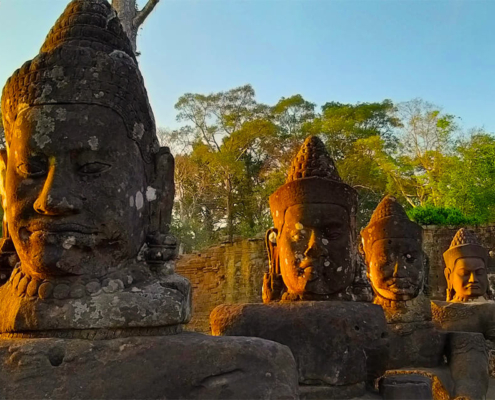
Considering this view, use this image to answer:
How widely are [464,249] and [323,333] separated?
4.29 meters

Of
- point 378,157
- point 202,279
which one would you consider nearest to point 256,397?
point 202,279

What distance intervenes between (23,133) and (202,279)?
53.5 ft

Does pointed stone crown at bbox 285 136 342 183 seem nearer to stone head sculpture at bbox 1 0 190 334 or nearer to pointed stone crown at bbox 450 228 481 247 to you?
stone head sculpture at bbox 1 0 190 334

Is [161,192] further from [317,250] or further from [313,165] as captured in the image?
[313,165]

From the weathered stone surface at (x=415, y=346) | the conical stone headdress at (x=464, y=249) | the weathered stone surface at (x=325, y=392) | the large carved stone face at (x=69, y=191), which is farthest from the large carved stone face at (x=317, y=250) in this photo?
the conical stone headdress at (x=464, y=249)

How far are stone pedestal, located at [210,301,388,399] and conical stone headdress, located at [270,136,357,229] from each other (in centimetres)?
68

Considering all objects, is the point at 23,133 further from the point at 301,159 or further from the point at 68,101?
the point at 301,159

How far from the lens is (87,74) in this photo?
2139 millimetres

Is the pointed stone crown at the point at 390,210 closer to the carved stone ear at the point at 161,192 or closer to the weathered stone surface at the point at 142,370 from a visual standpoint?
the carved stone ear at the point at 161,192

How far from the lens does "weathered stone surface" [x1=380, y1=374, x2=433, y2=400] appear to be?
10.00 feet

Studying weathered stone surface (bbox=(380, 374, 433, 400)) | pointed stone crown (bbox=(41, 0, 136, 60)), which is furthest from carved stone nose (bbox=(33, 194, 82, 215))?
weathered stone surface (bbox=(380, 374, 433, 400))

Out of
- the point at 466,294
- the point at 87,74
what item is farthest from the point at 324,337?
the point at 466,294

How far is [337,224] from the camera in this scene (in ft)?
11.3

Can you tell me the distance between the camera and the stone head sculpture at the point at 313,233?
337 centimetres
